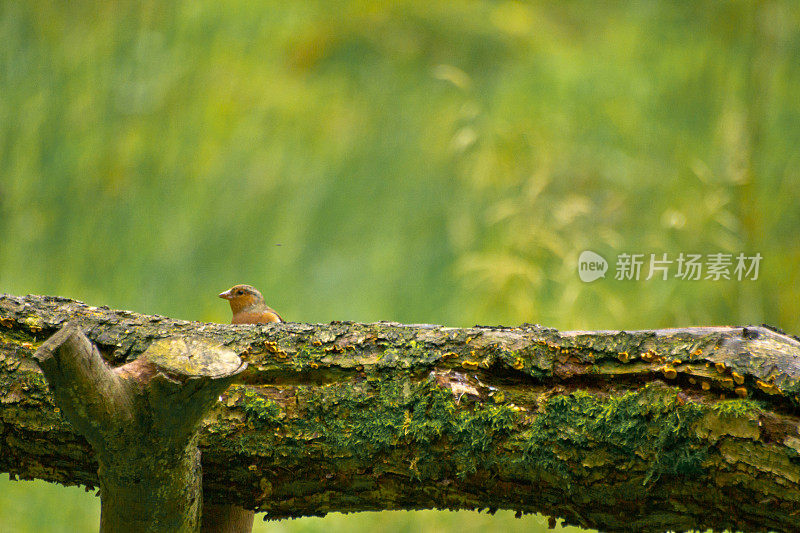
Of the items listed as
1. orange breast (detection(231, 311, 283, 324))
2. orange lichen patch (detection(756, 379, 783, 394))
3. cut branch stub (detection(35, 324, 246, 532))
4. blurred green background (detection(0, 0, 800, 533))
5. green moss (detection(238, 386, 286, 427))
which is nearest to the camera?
cut branch stub (detection(35, 324, 246, 532))

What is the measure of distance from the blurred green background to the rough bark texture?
1269 mm

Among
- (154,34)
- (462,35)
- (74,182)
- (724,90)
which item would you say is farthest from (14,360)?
(724,90)

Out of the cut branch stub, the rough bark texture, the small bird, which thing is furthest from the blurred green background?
the cut branch stub

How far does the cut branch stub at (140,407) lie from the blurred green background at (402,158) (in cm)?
138

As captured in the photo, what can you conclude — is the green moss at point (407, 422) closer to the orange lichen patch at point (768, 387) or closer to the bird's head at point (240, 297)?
the orange lichen patch at point (768, 387)

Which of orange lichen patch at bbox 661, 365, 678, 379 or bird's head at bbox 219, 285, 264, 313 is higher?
bird's head at bbox 219, 285, 264, 313

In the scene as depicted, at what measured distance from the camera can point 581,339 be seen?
0.97 m

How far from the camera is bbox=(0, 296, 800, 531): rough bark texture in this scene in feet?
2.91

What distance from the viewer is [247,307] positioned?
1.51 m

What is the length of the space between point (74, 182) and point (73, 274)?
0.32 metres

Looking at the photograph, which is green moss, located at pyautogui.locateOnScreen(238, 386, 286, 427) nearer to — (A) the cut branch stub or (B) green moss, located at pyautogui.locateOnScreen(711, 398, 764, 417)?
(A) the cut branch stub

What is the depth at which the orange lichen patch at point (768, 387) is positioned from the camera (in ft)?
2.82

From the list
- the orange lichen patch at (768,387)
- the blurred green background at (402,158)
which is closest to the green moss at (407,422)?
the orange lichen patch at (768,387)

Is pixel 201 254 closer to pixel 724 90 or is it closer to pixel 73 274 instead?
pixel 73 274
